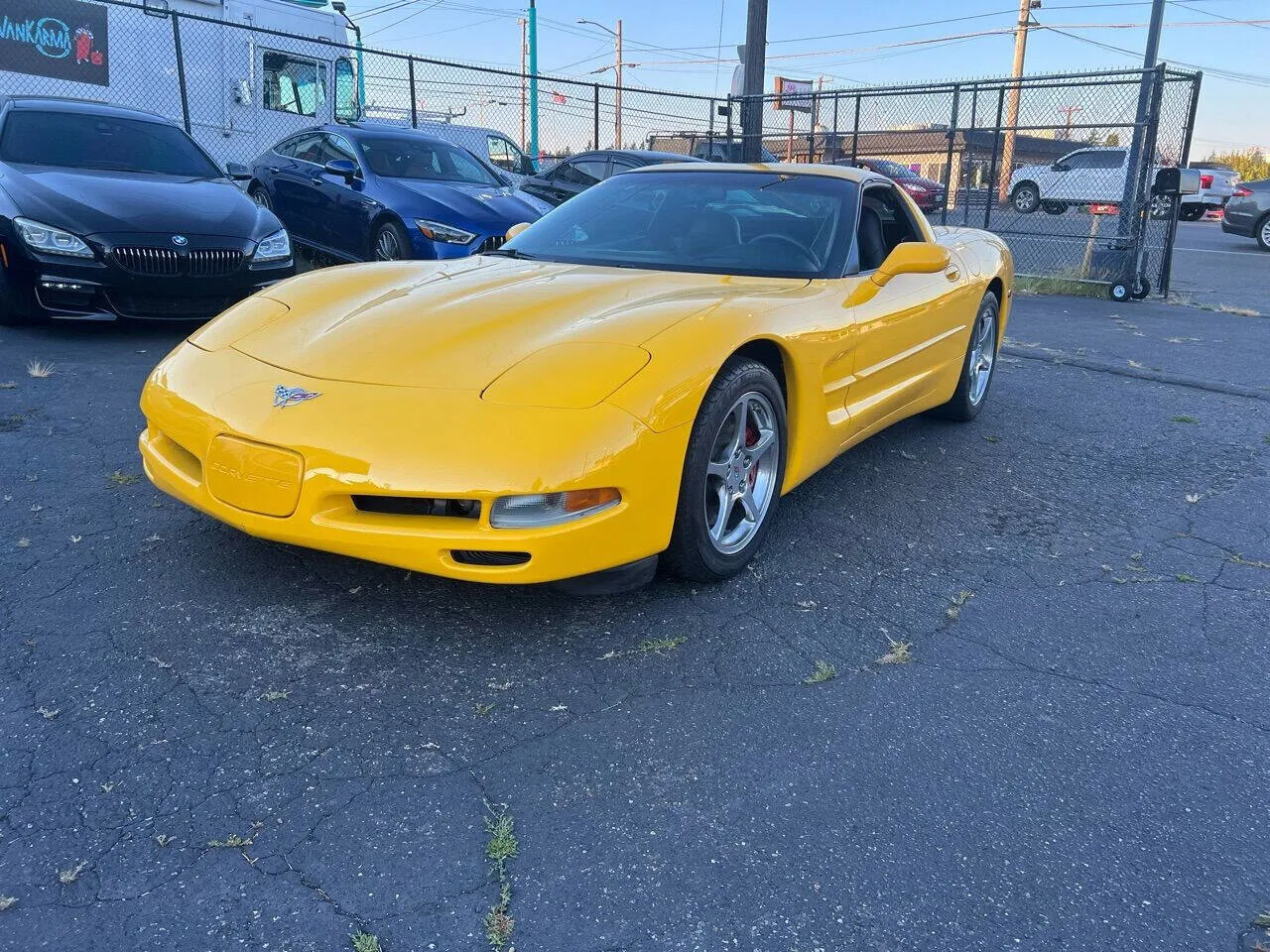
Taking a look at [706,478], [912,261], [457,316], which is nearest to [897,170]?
[912,261]

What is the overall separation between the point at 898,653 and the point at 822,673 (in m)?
0.27

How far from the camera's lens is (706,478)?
2855 mm

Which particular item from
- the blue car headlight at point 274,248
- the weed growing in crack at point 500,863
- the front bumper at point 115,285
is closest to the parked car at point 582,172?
the blue car headlight at point 274,248

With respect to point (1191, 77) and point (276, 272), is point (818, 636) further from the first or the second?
point (1191, 77)

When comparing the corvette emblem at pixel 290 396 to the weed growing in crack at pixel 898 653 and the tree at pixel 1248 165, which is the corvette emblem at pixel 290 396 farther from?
the tree at pixel 1248 165

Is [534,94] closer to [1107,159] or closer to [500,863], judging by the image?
[1107,159]

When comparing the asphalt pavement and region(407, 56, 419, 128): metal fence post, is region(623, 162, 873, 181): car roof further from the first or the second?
region(407, 56, 419, 128): metal fence post

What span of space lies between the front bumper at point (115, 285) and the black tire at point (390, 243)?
6.80 feet

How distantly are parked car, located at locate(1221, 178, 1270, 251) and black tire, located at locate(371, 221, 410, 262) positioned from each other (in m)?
16.8

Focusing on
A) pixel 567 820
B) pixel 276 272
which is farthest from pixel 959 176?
pixel 567 820

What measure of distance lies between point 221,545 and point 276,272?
3.69 meters

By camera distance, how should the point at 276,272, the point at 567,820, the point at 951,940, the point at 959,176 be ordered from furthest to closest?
the point at 959,176, the point at 276,272, the point at 567,820, the point at 951,940

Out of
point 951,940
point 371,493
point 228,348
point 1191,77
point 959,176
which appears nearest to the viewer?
point 951,940

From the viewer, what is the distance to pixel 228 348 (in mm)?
3057
